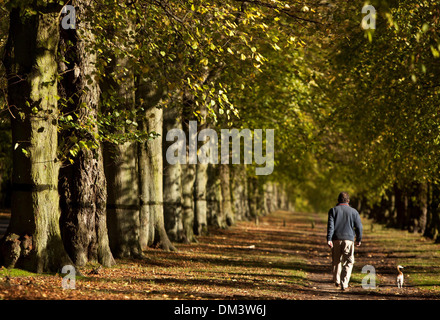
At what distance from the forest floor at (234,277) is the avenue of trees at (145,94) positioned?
0.90 m

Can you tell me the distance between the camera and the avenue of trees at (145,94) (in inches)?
496

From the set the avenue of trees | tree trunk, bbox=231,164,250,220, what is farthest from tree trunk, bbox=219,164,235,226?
the avenue of trees

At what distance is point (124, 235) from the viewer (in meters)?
17.6

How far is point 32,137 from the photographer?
493 inches

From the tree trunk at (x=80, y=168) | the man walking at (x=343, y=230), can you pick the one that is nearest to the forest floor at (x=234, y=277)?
the tree trunk at (x=80, y=168)

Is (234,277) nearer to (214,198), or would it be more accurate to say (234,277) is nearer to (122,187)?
(122,187)

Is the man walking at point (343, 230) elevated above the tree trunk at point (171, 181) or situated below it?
below

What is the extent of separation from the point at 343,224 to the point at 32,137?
647 centimetres

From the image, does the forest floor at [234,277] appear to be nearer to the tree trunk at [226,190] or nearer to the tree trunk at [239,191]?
the tree trunk at [226,190]
